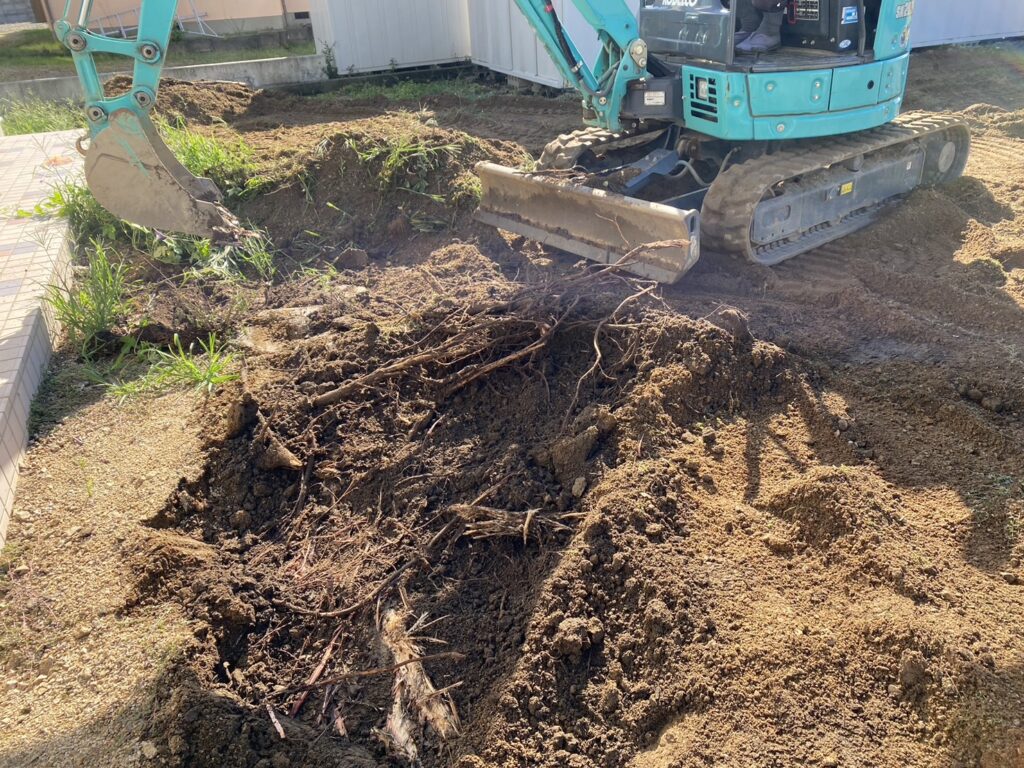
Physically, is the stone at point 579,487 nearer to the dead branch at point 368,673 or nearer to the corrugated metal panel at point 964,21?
the dead branch at point 368,673

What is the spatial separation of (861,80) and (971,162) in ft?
8.76

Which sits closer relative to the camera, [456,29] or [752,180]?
[752,180]

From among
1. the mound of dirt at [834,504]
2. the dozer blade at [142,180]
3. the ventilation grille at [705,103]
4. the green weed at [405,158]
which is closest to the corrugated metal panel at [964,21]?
the ventilation grille at [705,103]

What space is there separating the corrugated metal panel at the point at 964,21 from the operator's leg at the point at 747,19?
7291 mm

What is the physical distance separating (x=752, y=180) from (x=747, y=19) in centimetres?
149

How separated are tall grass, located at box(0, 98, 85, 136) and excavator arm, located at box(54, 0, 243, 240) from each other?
15.8ft

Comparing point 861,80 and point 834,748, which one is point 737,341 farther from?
point 861,80

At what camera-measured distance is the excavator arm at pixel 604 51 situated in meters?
5.48

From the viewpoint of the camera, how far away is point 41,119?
375 inches

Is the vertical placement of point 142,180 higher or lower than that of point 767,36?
lower

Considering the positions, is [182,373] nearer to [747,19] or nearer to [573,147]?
[573,147]

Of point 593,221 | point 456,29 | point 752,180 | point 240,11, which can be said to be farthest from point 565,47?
point 240,11

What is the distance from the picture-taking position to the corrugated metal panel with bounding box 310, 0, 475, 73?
468 inches

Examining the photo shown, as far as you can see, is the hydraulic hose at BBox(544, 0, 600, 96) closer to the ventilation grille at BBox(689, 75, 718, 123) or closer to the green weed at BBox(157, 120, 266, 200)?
the ventilation grille at BBox(689, 75, 718, 123)
